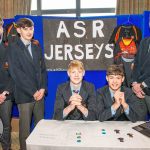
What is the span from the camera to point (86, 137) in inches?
71.0

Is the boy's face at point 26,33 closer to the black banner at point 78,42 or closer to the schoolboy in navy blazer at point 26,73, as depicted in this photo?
the schoolboy in navy blazer at point 26,73

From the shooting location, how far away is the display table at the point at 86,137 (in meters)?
1.66

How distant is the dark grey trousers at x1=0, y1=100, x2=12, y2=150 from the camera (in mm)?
2982

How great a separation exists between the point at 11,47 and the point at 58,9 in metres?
4.56

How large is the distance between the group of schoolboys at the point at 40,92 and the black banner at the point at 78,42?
446mm

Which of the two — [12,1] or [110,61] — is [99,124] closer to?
[110,61]

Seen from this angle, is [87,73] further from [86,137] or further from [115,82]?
[86,137]

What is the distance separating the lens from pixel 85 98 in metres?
2.55

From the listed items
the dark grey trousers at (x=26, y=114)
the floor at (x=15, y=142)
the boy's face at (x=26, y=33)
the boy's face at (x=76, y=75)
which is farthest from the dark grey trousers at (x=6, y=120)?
the boy's face at (x=76, y=75)

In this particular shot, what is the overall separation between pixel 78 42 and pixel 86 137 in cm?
185

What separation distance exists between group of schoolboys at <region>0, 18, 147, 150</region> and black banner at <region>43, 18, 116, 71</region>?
45cm

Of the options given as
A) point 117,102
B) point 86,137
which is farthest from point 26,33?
point 86,137

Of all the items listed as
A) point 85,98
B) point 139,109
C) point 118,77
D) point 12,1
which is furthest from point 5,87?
point 12,1

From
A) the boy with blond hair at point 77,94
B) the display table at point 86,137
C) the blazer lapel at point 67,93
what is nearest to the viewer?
the display table at point 86,137
